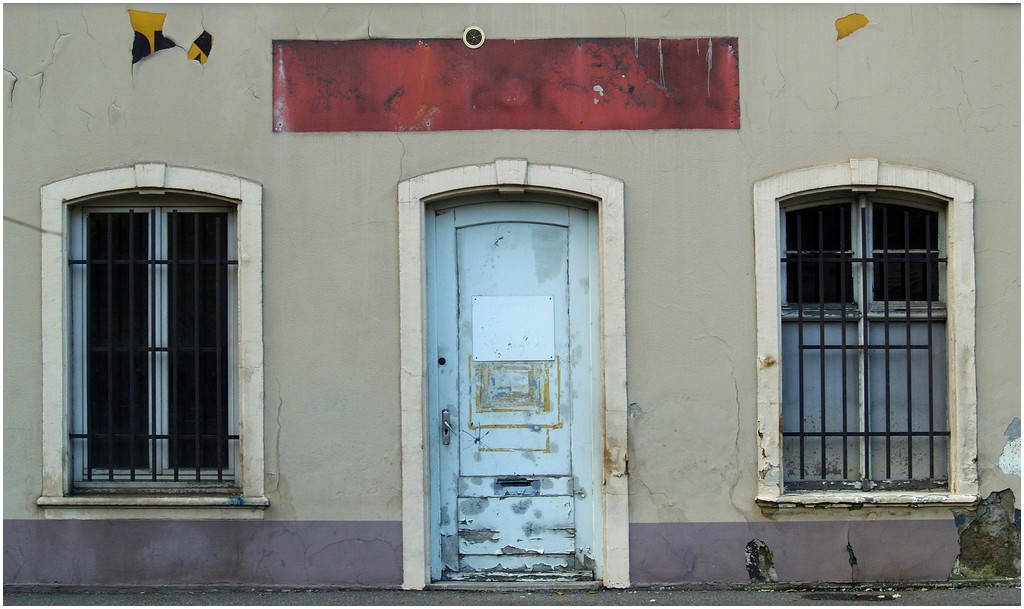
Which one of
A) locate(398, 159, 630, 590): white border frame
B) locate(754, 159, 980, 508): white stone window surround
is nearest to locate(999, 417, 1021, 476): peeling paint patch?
locate(754, 159, 980, 508): white stone window surround

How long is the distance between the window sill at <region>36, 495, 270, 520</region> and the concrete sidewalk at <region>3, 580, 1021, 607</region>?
0.45 metres

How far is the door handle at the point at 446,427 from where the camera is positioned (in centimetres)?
621

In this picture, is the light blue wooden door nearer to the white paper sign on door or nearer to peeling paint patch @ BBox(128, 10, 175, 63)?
the white paper sign on door

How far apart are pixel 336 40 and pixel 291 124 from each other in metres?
0.58

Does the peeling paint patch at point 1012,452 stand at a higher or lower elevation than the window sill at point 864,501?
higher

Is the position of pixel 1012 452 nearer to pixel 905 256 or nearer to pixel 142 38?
pixel 905 256

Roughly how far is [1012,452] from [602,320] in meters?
2.61

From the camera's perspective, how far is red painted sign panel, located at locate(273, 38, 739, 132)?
20.0 ft

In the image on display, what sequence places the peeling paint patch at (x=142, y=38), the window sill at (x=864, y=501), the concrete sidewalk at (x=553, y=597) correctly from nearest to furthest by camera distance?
the concrete sidewalk at (x=553, y=597)
the window sill at (x=864, y=501)
the peeling paint patch at (x=142, y=38)

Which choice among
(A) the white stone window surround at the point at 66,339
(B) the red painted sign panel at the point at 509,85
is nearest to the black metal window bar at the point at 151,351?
(A) the white stone window surround at the point at 66,339

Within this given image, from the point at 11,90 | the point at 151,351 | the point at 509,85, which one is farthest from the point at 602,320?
the point at 11,90

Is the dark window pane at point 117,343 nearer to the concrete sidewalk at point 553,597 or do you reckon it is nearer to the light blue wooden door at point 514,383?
the concrete sidewalk at point 553,597

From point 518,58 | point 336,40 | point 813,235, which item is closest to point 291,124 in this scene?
point 336,40

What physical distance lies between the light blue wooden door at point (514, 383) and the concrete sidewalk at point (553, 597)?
11.3 inches
